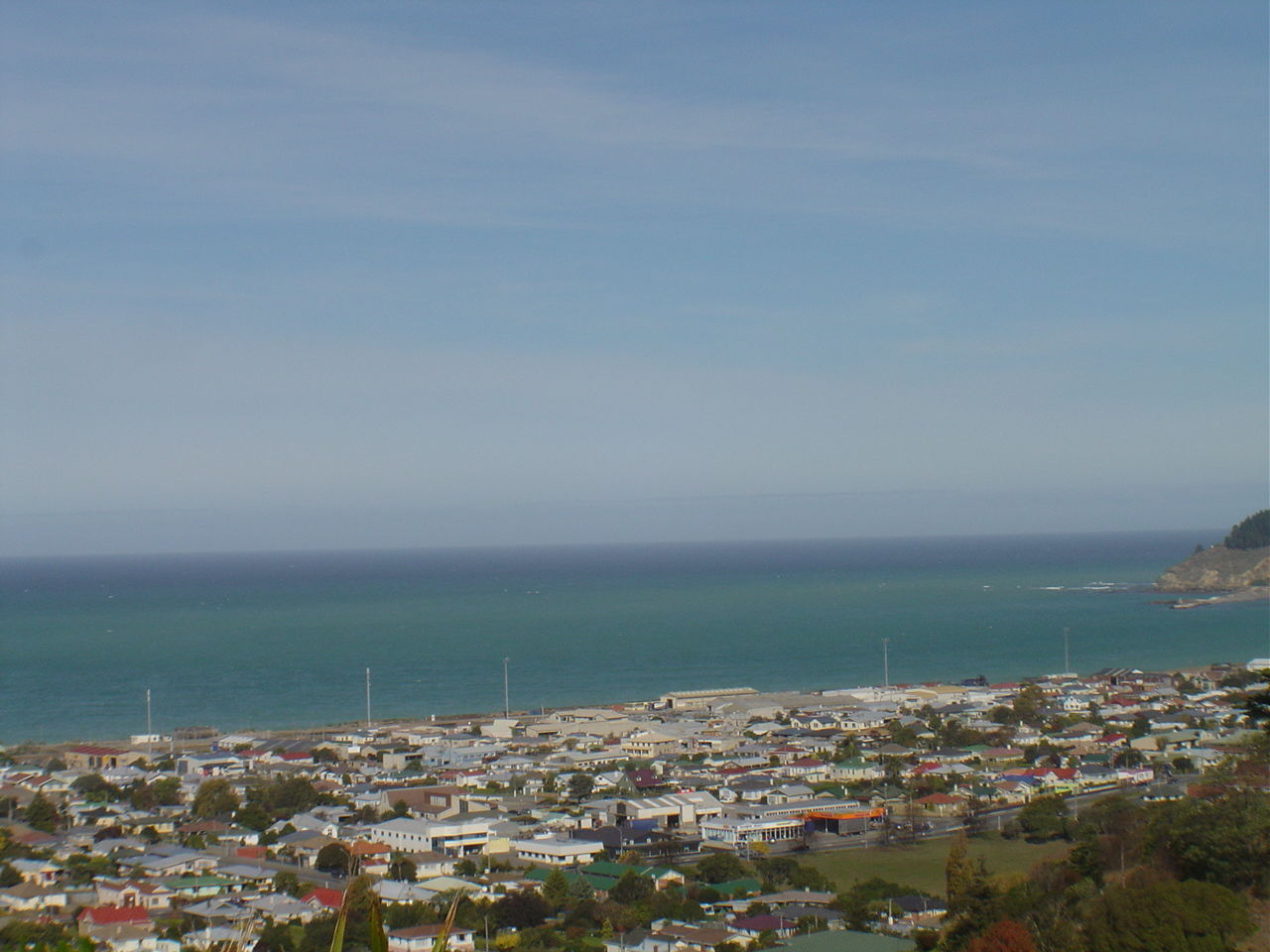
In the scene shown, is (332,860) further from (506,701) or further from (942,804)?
(506,701)

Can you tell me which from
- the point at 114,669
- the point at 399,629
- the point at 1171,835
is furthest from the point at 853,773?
the point at 399,629

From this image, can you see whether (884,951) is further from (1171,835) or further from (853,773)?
(853,773)

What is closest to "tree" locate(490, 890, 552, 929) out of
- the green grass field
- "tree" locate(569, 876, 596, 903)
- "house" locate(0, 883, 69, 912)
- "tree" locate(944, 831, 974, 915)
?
"tree" locate(569, 876, 596, 903)

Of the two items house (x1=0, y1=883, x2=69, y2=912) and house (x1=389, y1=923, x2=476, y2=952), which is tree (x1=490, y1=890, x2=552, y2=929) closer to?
house (x1=389, y1=923, x2=476, y2=952)

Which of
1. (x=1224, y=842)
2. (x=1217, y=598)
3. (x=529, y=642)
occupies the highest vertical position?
(x=1224, y=842)

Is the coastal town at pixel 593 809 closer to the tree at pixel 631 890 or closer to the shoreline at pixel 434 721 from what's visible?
the tree at pixel 631 890

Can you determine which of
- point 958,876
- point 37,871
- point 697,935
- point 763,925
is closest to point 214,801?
point 37,871

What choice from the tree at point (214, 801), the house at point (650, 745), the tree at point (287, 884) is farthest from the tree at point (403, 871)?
the house at point (650, 745)
